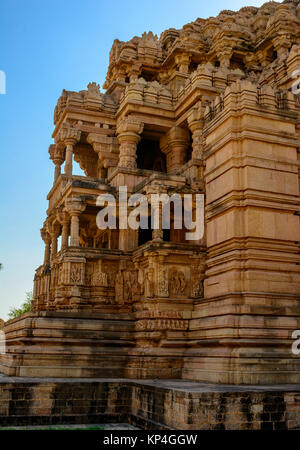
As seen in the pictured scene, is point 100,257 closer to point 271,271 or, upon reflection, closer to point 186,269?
point 186,269

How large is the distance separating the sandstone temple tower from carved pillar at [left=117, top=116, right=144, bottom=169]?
4 centimetres

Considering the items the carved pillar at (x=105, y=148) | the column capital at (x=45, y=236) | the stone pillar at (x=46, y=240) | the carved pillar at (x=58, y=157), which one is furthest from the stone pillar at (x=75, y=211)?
the column capital at (x=45, y=236)

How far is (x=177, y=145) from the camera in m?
20.6

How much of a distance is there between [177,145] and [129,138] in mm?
2211

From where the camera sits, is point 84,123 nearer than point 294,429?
No

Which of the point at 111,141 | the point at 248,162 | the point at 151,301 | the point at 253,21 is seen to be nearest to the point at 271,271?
the point at 248,162

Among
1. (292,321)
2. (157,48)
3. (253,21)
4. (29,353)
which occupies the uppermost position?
(253,21)

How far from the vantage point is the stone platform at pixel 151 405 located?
26.3ft

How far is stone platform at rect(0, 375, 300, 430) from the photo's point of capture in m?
8.02

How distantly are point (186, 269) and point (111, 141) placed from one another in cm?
926

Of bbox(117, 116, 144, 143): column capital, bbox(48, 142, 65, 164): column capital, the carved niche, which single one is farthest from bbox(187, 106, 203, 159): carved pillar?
bbox(48, 142, 65, 164): column capital

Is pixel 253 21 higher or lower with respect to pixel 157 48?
higher

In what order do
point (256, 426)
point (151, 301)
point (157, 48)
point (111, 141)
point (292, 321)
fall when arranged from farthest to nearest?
point (157, 48), point (111, 141), point (151, 301), point (292, 321), point (256, 426)

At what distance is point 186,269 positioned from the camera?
45.8 feet
